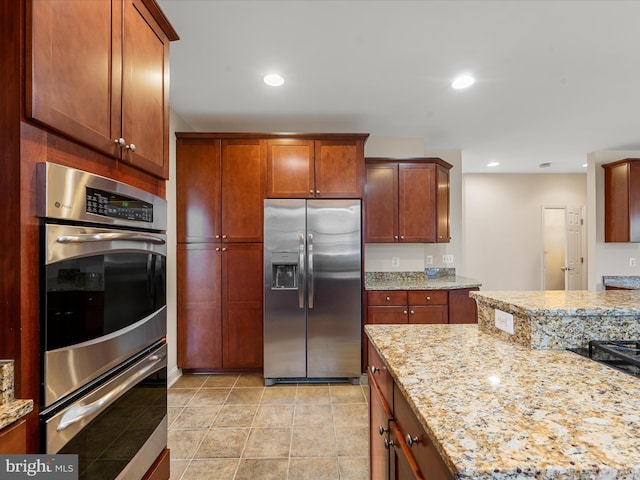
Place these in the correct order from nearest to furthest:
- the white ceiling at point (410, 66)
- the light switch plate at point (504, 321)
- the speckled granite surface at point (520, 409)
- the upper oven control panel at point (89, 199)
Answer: the speckled granite surface at point (520, 409) < the upper oven control panel at point (89, 199) < the light switch plate at point (504, 321) < the white ceiling at point (410, 66)

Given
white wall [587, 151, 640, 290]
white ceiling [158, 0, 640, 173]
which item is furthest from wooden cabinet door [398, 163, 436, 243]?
white wall [587, 151, 640, 290]

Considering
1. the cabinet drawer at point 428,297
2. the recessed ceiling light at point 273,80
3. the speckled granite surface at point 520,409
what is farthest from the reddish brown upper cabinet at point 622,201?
the recessed ceiling light at point 273,80

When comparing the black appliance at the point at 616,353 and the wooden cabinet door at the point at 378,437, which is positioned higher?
the black appliance at the point at 616,353

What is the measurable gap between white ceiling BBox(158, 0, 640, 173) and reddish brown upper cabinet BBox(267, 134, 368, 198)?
12.0 inches

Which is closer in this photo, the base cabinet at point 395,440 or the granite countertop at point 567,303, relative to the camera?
the base cabinet at point 395,440

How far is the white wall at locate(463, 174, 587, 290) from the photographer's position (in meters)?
5.73

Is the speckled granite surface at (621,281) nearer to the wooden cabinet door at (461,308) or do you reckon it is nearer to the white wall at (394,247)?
the wooden cabinet door at (461,308)

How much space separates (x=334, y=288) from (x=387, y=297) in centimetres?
56

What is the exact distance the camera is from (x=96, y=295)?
3.45ft

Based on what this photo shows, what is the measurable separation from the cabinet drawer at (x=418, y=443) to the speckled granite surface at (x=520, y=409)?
69 mm

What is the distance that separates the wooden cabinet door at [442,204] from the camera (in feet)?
11.8

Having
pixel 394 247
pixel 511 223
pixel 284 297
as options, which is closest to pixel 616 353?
pixel 284 297

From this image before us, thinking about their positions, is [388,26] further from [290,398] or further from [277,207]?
[290,398]

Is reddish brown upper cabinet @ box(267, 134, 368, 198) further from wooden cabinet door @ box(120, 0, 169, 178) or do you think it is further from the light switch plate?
the light switch plate
